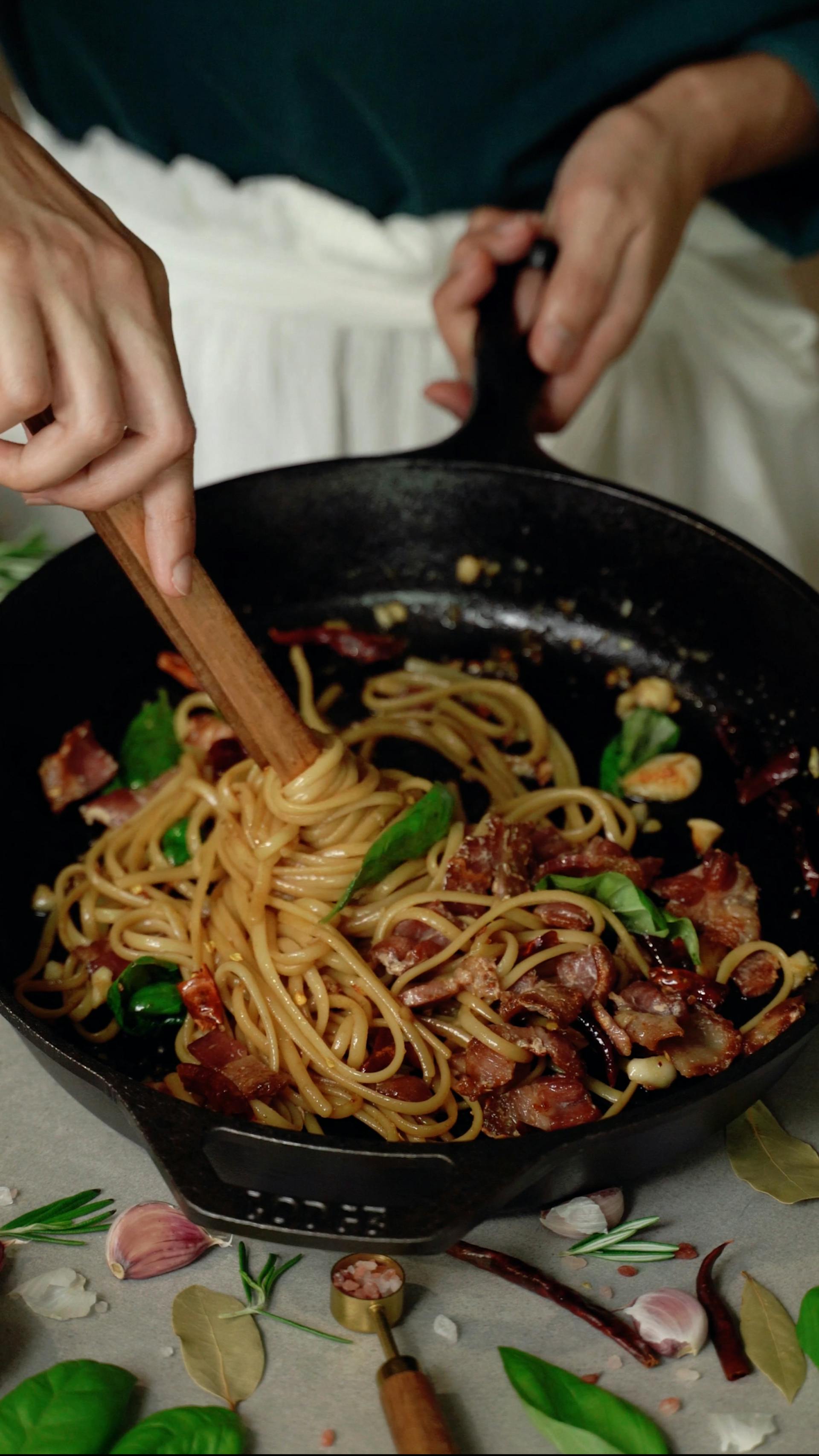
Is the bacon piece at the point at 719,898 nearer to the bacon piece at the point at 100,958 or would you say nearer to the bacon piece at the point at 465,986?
the bacon piece at the point at 465,986

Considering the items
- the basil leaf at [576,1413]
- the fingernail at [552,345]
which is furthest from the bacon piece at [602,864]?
the fingernail at [552,345]

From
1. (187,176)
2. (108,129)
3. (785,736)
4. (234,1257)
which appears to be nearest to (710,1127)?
(234,1257)

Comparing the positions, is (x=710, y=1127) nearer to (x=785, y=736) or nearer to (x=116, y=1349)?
(x=116, y=1349)

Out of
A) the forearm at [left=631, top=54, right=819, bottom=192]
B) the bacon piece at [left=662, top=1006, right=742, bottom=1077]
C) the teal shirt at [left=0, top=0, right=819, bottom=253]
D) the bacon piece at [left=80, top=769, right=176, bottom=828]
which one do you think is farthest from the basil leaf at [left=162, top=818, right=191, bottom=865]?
the forearm at [left=631, top=54, right=819, bottom=192]

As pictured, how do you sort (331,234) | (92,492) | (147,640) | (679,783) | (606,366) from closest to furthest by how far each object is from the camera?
(92,492) < (679,783) < (147,640) < (606,366) < (331,234)

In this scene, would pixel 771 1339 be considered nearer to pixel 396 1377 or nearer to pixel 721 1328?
pixel 721 1328
